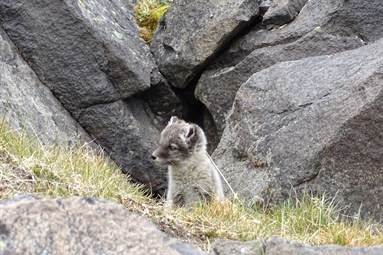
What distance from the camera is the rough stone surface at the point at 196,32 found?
11.2 m

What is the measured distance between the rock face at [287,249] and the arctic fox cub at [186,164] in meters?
3.88

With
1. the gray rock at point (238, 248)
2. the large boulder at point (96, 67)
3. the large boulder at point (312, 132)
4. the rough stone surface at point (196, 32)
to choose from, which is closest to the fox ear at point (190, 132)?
the large boulder at point (312, 132)

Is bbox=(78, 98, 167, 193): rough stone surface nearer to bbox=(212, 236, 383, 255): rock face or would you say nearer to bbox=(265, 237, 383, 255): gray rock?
bbox=(212, 236, 383, 255): rock face

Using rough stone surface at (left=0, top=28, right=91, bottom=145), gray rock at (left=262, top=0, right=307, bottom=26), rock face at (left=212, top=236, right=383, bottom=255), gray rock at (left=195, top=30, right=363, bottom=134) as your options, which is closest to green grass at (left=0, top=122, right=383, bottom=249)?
rock face at (left=212, top=236, right=383, bottom=255)

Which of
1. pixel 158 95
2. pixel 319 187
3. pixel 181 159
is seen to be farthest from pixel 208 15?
pixel 319 187

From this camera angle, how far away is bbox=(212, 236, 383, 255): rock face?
4414 mm

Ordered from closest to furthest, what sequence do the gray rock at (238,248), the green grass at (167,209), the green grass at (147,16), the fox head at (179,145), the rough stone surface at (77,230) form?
the rough stone surface at (77,230) → the gray rock at (238,248) → the green grass at (167,209) → the fox head at (179,145) → the green grass at (147,16)

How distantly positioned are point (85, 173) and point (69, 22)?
13.9 feet

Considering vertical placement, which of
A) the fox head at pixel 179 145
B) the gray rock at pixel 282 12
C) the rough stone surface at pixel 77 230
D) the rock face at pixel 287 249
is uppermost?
the rough stone surface at pixel 77 230

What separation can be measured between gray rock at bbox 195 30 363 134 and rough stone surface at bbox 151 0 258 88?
0.34 meters

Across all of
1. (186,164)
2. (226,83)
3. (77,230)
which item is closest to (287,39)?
(226,83)

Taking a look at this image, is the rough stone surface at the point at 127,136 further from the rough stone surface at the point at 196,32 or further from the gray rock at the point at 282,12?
the gray rock at the point at 282,12

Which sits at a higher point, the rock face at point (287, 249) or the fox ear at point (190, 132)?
the rock face at point (287, 249)

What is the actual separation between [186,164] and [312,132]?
71.1 inches
